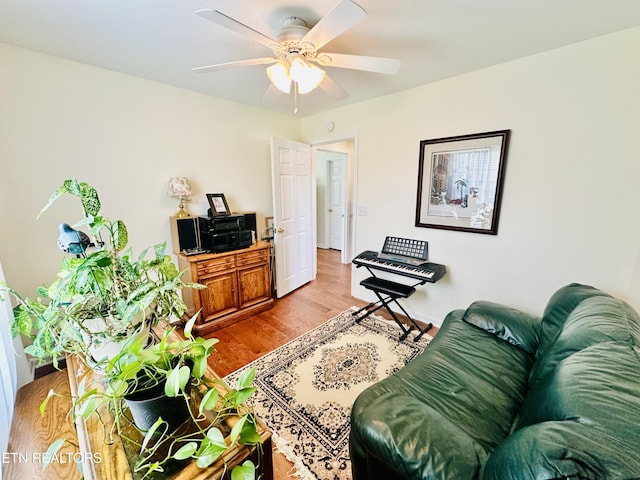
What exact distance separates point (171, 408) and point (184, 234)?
230 cm

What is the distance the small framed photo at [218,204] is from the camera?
282cm

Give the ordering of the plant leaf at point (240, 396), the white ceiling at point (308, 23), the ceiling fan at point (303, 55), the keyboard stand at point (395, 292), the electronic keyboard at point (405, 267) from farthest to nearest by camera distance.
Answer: the keyboard stand at point (395, 292)
the electronic keyboard at point (405, 267)
the white ceiling at point (308, 23)
the ceiling fan at point (303, 55)
the plant leaf at point (240, 396)

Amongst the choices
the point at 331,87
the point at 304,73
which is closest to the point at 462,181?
the point at 331,87

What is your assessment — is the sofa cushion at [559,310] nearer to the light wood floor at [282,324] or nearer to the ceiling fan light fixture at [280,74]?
the light wood floor at [282,324]

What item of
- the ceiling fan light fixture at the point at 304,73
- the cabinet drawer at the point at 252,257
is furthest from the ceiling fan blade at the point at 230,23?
the cabinet drawer at the point at 252,257

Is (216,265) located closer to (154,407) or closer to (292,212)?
(292,212)

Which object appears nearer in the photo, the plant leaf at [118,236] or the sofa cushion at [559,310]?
the plant leaf at [118,236]

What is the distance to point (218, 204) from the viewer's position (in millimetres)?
2924

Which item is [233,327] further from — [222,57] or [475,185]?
[475,185]

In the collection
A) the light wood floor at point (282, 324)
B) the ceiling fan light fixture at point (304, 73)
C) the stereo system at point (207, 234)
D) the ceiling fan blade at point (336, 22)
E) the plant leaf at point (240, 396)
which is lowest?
the light wood floor at point (282, 324)

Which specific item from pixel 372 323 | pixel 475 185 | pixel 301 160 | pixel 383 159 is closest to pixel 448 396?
pixel 372 323

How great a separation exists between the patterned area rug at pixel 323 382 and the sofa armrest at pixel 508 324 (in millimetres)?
701

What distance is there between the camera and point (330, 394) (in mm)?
1834

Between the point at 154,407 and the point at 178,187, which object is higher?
the point at 178,187
